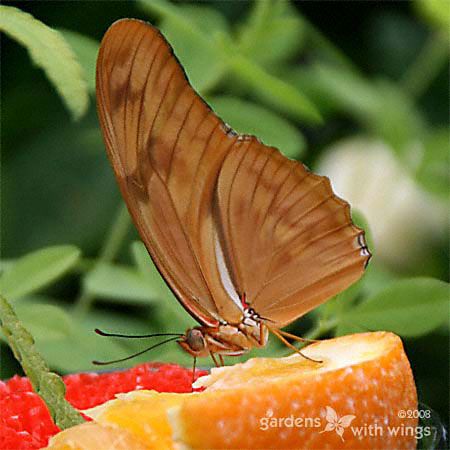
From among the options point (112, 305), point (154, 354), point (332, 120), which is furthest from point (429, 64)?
point (154, 354)

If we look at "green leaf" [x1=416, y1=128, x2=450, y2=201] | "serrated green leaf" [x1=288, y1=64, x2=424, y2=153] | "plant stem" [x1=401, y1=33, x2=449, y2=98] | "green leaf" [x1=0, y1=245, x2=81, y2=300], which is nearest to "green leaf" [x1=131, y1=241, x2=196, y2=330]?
"green leaf" [x1=0, y1=245, x2=81, y2=300]

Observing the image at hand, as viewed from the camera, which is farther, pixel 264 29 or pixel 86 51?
pixel 264 29

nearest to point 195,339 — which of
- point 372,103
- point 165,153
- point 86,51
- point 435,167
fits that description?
point 165,153

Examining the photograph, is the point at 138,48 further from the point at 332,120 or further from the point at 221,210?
the point at 332,120

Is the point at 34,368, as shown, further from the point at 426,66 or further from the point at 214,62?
the point at 426,66

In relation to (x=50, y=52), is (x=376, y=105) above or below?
below

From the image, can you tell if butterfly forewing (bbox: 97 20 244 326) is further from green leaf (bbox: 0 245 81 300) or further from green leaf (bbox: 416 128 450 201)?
green leaf (bbox: 416 128 450 201)

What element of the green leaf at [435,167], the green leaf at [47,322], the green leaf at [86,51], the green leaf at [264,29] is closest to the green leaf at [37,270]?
the green leaf at [47,322]
